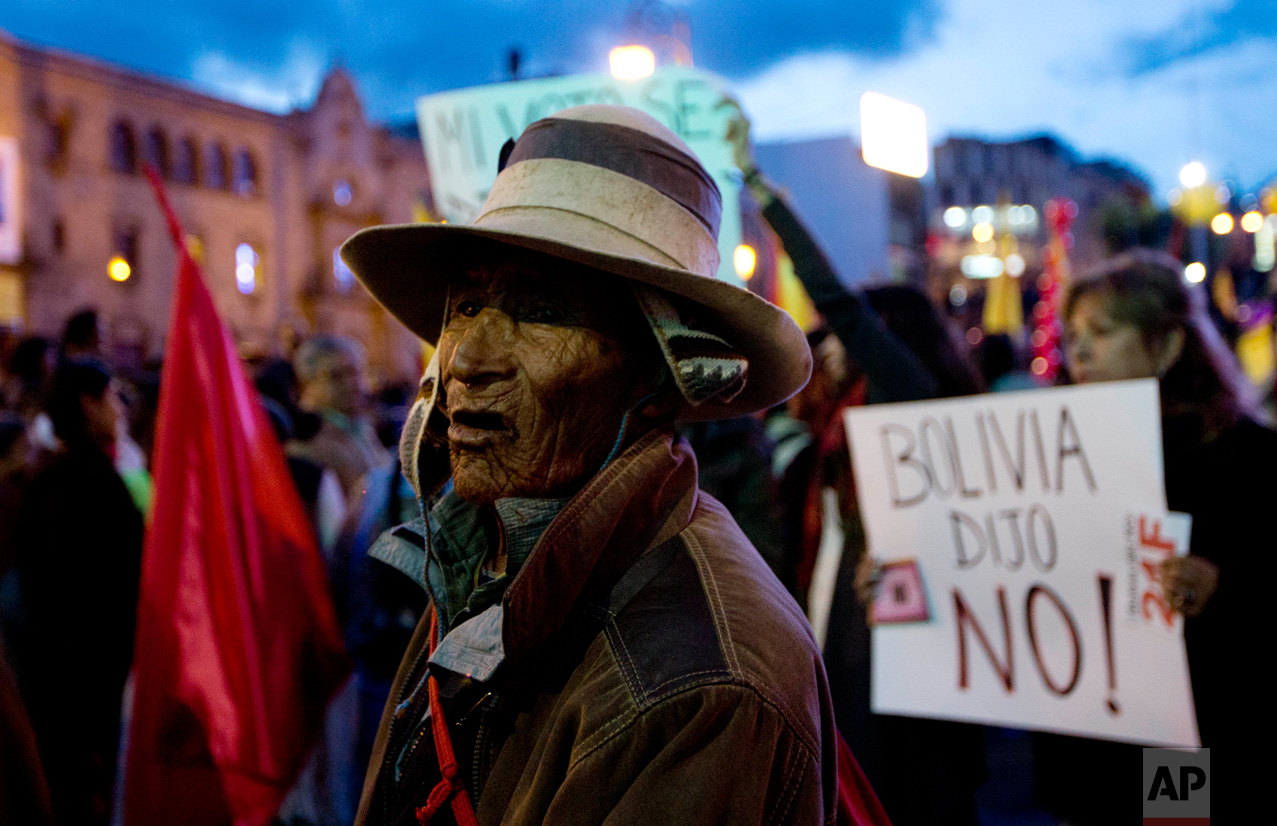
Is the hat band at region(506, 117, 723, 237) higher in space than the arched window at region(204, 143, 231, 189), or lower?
lower

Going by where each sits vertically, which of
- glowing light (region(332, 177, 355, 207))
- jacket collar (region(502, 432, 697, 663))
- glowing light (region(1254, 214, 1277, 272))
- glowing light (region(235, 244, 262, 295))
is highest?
glowing light (region(332, 177, 355, 207))

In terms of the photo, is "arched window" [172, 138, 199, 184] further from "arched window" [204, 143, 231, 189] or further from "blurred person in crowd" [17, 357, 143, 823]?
"blurred person in crowd" [17, 357, 143, 823]

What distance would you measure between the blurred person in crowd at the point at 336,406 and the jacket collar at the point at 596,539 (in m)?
3.69

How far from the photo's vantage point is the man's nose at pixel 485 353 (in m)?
1.45

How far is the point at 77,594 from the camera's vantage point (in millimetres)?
3863

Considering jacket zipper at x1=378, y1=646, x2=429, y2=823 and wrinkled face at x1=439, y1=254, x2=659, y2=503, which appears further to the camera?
jacket zipper at x1=378, y1=646, x2=429, y2=823

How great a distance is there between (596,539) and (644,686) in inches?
8.2

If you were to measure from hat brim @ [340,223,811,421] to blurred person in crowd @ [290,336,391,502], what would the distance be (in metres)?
3.13

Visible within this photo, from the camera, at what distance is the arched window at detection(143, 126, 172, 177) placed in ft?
93.8

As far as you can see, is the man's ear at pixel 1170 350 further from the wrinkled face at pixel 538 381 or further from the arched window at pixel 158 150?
the arched window at pixel 158 150

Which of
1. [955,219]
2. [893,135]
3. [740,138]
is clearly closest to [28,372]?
[740,138]

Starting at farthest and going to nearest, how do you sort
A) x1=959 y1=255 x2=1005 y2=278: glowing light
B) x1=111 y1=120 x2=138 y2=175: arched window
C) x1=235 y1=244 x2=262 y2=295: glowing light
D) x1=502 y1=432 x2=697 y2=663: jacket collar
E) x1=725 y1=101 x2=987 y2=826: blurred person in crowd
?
1. x1=959 y1=255 x2=1005 y2=278: glowing light
2. x1=235 y1=244 x2=262 y2=295: glowing light
3. x1=111 y1=120 x2=138 y2=175: arched window
4. x1=725 y1=101 x2=987 y2=826: blurred person in crowd
5. x1=502 y1=432 x2=697 y2=663: jacket collar

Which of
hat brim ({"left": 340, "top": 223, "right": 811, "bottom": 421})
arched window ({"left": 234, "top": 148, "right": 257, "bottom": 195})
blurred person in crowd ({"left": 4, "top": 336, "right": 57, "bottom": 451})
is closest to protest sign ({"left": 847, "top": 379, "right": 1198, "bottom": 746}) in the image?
hat brim ({"left": 340, "top": 223, "right": 811, "bottom": 421})

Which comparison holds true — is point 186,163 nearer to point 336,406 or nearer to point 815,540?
point 336,406
